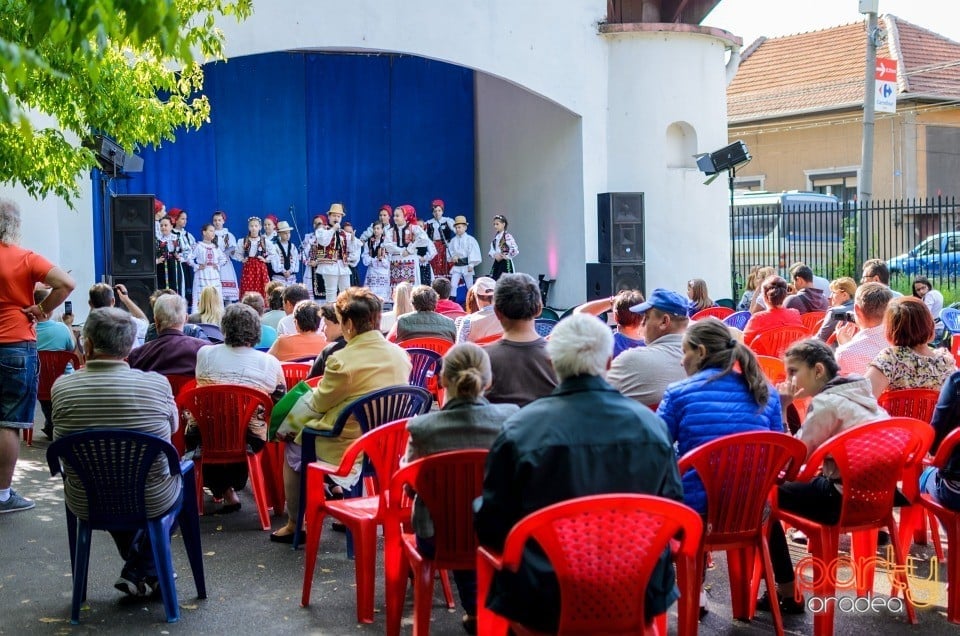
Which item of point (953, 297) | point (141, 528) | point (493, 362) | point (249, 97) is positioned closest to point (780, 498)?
point (493, 362)

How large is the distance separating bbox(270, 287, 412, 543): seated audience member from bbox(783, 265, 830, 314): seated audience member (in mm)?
4071

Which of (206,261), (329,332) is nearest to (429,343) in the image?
(329,332)

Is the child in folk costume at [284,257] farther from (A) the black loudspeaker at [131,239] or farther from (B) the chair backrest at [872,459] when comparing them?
(B) the chair backrest at [872,459]

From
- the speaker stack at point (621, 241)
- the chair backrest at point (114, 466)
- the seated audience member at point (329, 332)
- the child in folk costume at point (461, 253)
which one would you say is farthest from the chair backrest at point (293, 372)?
the child in folk costume at point (461, 253)

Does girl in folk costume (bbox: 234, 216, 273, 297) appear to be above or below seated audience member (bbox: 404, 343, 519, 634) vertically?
above

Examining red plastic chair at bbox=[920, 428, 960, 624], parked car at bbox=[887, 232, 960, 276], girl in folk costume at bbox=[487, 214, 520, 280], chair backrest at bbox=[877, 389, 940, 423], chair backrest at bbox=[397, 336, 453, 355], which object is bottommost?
red plastic chair at bbox=[920, 428, 960, 624]

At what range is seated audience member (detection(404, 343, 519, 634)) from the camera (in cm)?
360

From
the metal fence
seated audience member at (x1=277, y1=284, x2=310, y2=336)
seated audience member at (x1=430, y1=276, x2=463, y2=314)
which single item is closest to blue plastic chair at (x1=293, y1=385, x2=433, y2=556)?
seated audience member at (x1=277, y1=284, x2=310, y2=336)

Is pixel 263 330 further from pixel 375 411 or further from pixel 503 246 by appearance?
pixel 503 246

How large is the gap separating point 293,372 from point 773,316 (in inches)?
124

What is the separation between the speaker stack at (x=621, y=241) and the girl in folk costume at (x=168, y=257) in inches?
220

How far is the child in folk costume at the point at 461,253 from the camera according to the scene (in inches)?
666

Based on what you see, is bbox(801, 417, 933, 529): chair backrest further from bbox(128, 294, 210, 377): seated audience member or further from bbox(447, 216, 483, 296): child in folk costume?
bbox(447, 216, 483, 296): child in folk costume

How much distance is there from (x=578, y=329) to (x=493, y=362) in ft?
4.60
